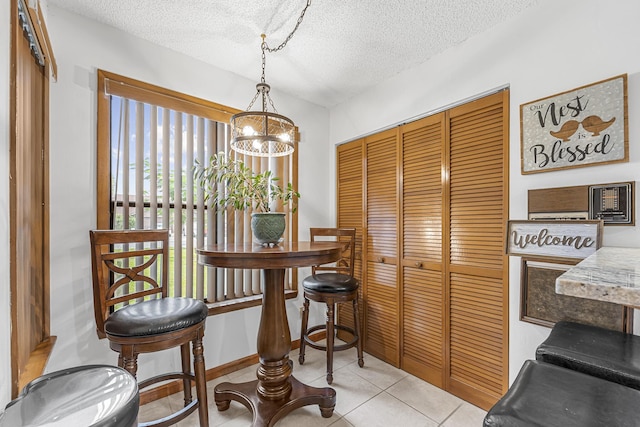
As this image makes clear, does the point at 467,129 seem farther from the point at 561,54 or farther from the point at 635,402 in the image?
the point at 635,402

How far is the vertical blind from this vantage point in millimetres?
1979

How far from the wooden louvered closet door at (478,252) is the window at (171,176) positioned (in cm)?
165

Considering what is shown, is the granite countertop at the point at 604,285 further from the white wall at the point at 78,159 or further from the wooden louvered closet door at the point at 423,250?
the white wall at the point at 78,159

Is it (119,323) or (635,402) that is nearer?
(635,402)

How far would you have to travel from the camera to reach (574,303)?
151cm

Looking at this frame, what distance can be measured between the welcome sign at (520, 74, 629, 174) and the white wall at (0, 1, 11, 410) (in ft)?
8.11

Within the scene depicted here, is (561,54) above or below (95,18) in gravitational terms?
below

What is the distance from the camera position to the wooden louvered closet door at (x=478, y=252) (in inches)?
73.6

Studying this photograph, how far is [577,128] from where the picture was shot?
5.10 feet

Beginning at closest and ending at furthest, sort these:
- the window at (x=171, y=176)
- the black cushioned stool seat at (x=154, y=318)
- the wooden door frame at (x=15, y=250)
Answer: the wooden door frame at (x=15, y=250) < the black cushioned stool seat at (x=154, y=318) < the window at (x=171, y=176)

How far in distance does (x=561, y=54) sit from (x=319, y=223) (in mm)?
2273

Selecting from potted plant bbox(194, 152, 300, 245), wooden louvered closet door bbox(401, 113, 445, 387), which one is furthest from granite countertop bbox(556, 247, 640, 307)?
wooden louvered closet door bbox(401, 113, 445, 387)

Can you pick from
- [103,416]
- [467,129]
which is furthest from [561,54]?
[103,416]

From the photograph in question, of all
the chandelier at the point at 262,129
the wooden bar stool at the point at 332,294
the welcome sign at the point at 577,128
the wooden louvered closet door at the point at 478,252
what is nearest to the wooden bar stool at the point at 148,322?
the chandelier at the point at 262,129
